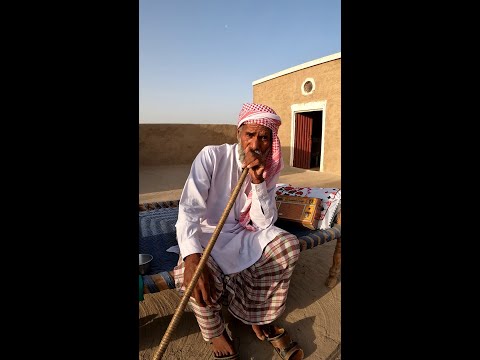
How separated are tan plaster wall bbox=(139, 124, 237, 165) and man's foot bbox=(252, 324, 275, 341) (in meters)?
10.2

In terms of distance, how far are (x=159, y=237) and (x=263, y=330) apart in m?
1.38

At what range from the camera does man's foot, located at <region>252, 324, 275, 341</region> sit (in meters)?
2.06

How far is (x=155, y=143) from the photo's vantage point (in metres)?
11.8

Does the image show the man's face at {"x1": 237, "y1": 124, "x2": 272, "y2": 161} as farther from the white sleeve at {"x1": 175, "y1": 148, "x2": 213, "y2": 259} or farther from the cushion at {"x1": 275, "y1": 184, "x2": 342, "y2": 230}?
the cushion at {"x1": 275, "y1": 184, "x2": 342, "y2": 230}

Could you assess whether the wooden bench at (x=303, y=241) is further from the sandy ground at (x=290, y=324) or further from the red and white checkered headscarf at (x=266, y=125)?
the red and white checkered headscarf at (x=266, y=125)

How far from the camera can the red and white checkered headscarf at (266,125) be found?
2070mm

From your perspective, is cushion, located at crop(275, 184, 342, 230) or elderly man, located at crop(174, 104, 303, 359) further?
cushion, located at crop(275, 184, 342, 230)

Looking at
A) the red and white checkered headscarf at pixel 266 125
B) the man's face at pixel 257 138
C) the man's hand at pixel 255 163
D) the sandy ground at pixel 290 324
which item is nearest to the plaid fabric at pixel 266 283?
the sandy ground at pixel 290 324

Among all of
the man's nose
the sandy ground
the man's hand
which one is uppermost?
the man's nose

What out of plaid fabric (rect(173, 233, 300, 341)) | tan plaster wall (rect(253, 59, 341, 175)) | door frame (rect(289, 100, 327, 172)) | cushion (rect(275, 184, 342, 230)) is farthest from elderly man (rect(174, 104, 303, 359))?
door frame (rect(289, 100, 327, 172))

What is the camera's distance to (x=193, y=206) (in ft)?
6.46
